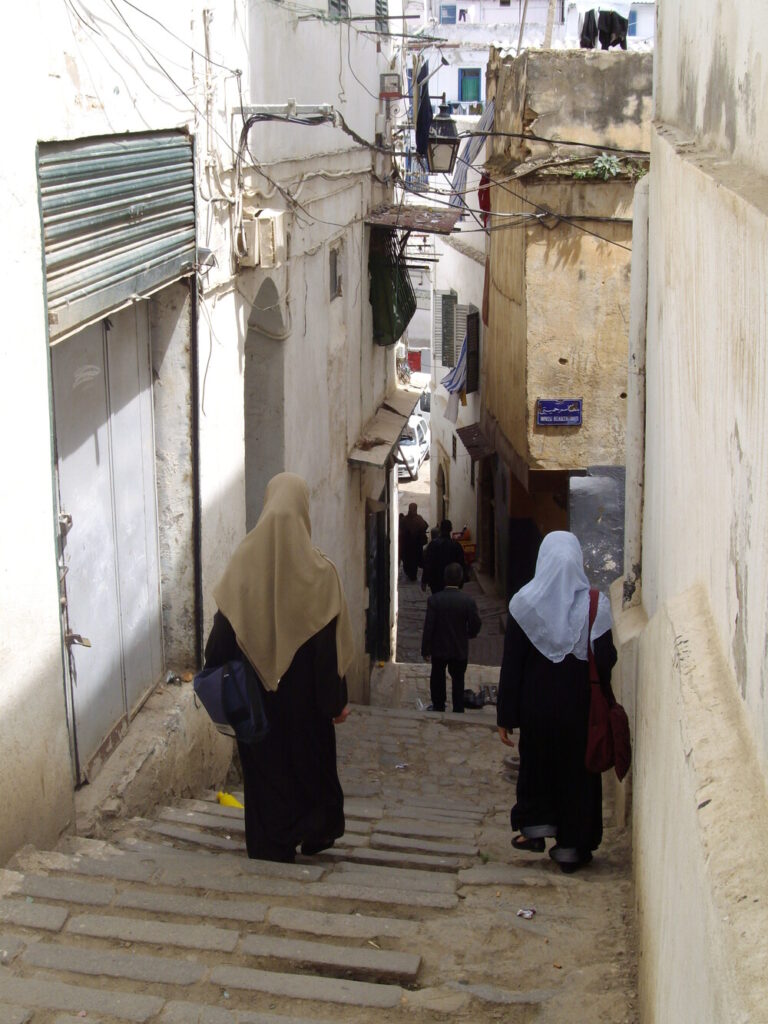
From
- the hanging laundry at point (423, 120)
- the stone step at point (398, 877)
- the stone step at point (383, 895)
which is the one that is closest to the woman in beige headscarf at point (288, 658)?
the stone step at point (398, 877)

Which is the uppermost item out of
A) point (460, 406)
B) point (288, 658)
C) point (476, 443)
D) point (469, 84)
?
point (469, 84)

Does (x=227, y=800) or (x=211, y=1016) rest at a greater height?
(x=211, y=1016)

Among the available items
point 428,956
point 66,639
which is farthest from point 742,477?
point 66,639

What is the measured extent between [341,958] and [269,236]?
4.51 metres

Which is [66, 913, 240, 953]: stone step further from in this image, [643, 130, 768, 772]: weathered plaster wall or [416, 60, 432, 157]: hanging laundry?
[416, 60, 432, 157]: hanging laundry

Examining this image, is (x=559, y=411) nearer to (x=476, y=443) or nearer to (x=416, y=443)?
(x=476, y=443)

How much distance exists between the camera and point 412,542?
1873 cm

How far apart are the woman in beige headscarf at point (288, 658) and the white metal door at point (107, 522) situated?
682 mm

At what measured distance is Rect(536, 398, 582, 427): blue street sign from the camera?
10.1m

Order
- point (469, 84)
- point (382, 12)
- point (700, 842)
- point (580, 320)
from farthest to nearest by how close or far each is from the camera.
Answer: point (469, 84) < point (382, 12) < point (580, 320) < point (700, 842)

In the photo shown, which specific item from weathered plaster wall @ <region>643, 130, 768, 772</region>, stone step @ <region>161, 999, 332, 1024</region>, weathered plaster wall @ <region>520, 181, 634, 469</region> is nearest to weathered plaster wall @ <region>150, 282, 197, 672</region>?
weathered plaster wall @ <region>643, 130, 768, 772</region>

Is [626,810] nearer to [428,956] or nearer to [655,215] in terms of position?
[428,956]

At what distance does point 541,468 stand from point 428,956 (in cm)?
717

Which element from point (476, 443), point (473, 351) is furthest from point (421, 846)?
point (473, 351)
